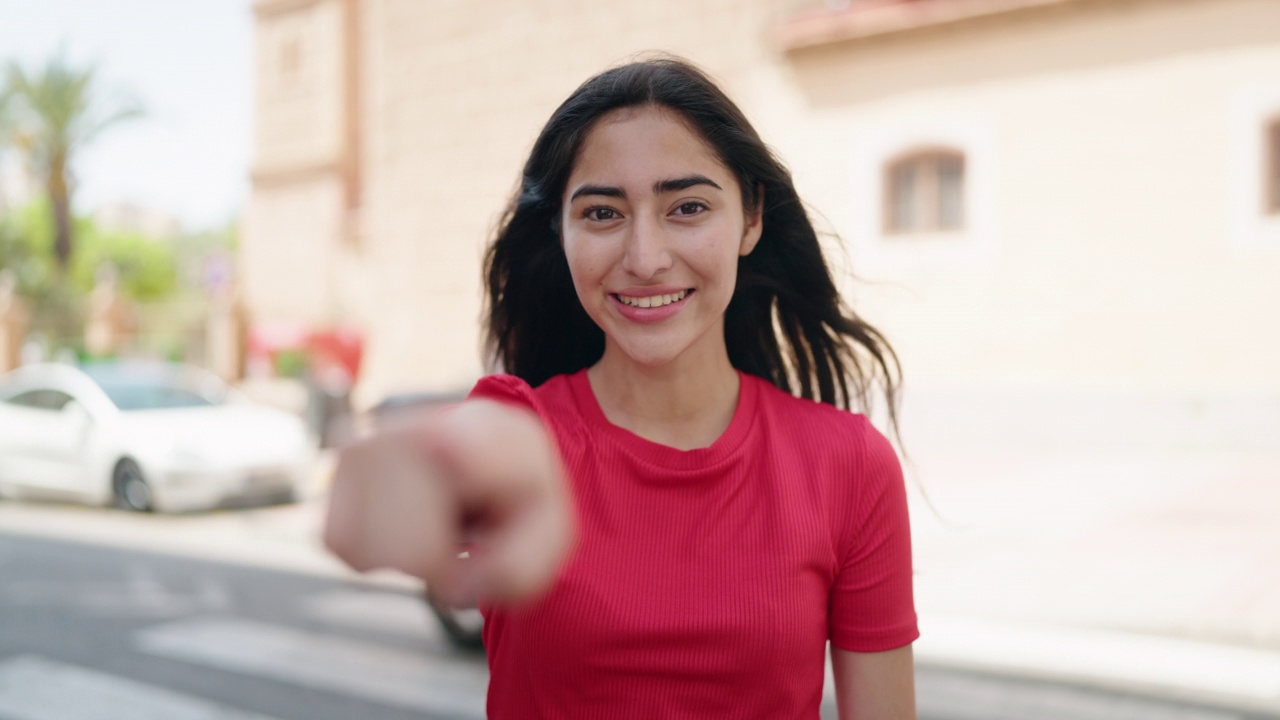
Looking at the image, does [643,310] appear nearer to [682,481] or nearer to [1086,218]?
[682,481]

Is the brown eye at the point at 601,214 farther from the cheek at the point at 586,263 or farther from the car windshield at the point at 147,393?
the car windshield at the point at 147,393

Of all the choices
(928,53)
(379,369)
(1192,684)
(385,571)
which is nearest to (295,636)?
(1192,684)

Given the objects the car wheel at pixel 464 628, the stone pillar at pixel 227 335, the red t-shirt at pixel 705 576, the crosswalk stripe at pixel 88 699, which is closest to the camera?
the red t-shirt at pixel 705 576

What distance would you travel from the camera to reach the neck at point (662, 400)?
171 centimetres

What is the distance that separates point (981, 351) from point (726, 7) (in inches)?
225

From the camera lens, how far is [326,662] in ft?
18.1

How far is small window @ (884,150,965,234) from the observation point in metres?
13.5

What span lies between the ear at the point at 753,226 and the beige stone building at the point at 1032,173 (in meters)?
8.19

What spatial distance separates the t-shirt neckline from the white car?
9.62m

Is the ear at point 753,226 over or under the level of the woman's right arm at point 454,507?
over

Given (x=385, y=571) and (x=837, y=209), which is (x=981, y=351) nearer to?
(x=837, y=209)

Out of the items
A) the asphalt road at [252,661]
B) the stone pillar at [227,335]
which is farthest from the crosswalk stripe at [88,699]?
the stone pillar at [227,335]

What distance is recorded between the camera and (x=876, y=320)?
38.1ft

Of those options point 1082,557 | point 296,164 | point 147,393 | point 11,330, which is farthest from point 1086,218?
point 11,330
